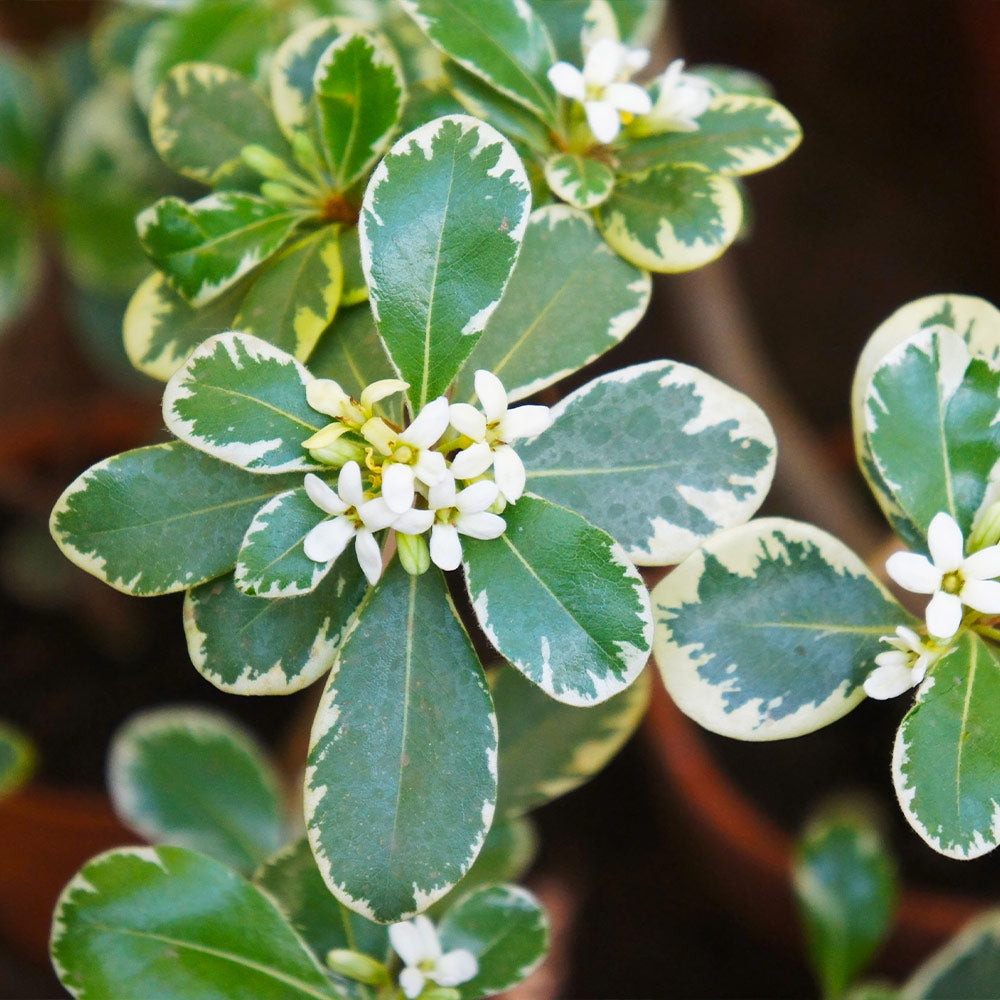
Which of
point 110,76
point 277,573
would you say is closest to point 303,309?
point 277,573

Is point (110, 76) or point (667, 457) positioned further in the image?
point (110, 76)

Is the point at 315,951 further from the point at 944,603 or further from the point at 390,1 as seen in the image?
the point at 390,1

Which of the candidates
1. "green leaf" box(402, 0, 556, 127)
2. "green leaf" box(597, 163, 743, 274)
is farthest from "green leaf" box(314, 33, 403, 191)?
"green leaf" box(597, 163, 743, 274)

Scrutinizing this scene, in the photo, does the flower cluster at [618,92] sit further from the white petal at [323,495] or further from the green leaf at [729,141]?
the white petal at [323,495]

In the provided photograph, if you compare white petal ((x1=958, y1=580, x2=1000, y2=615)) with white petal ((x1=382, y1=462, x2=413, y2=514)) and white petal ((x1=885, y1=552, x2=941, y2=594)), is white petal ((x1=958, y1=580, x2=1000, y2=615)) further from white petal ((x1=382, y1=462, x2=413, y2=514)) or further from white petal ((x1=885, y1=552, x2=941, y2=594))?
white petal ((x1=382, y1=462, x2=413, y2=514))

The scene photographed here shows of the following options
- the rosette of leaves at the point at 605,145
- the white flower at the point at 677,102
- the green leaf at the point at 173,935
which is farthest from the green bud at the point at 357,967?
the white flower at the point at 677,102

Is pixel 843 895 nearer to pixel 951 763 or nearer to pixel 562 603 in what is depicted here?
pixel 951 763
